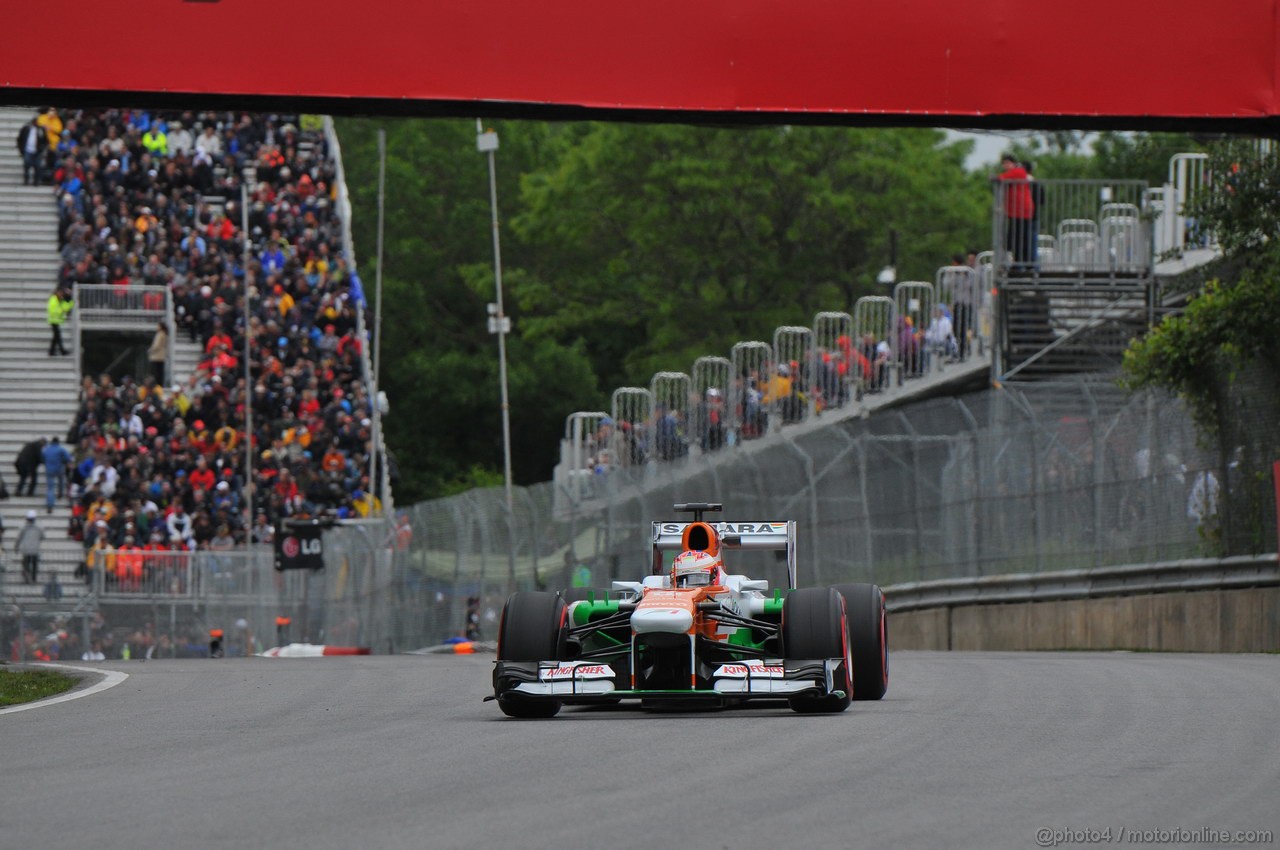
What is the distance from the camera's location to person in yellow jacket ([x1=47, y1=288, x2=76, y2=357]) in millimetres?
45312

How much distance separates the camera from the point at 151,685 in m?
16.5

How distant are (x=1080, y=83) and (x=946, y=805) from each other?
9800 millimetres

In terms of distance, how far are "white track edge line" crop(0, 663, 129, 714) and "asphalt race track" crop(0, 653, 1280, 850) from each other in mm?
310

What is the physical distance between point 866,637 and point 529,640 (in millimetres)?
1881

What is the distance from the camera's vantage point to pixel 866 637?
13.0 m

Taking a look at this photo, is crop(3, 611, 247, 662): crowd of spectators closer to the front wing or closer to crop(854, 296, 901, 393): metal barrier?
crop(854, 296, 901, 393): metal barrier

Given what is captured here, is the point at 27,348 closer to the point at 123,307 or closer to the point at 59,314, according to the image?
the point at 59,314

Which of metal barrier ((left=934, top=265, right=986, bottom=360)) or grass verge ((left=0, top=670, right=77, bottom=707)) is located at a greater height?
metal barrier ((left=934, top=265, right=986, bottom=360))

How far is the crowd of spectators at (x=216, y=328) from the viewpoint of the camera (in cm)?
4072

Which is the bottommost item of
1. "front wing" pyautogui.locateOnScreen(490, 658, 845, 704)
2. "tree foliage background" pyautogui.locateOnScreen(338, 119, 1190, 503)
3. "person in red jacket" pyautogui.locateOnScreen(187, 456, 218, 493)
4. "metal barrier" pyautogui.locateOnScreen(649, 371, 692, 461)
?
"front wing" pyautogui.locateOnScreen(490, 658, 845, 704)

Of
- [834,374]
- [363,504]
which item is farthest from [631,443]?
[363,504]

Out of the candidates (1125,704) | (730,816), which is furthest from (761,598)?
(730,816)

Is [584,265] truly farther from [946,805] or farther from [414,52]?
[946,805]

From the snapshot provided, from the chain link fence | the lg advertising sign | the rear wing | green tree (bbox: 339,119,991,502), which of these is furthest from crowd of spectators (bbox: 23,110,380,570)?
the rear wing
